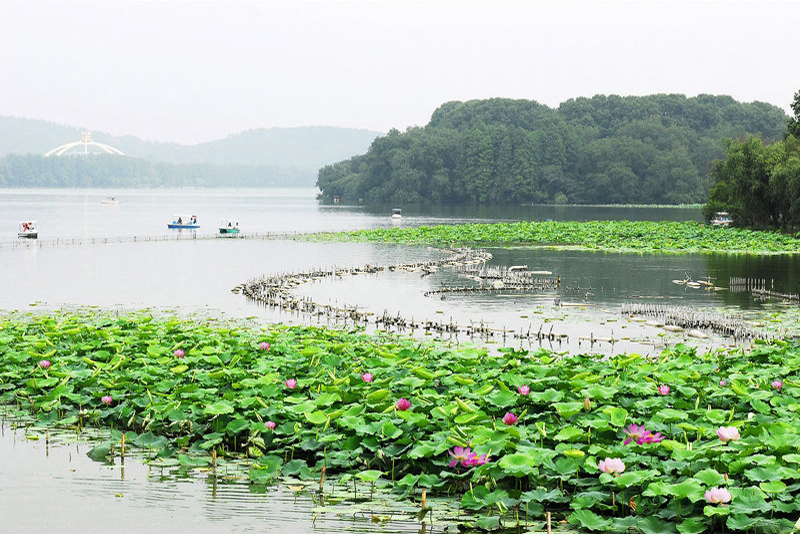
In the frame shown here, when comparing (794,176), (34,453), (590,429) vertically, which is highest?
(794,176)

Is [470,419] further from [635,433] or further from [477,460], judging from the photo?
[635,433]

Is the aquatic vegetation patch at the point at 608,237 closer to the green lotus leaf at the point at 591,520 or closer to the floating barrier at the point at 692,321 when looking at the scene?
the floating barrier at the point at 692,321

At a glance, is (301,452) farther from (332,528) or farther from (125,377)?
(125,377)

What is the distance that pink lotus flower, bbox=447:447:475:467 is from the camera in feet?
28.1

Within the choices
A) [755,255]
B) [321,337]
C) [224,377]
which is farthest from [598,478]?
[755,255]

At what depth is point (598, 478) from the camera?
8.32 m

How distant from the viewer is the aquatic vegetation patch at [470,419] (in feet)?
26.3

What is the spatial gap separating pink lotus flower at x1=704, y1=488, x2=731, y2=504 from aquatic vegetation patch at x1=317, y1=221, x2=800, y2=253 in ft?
137

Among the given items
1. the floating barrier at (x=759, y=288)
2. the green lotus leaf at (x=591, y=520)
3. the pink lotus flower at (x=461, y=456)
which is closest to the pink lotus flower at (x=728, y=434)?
the green lotus leaf at (x=591, y=520)

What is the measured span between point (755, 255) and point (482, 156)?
99084 millimetres

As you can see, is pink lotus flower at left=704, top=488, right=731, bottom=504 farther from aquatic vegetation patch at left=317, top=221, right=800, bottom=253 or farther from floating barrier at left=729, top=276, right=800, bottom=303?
aquatic vegetation patch at left=317, top=221, right=800, bottom=253

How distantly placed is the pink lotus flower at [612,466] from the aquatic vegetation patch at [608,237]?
41.4 metres

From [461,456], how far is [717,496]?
236 cm

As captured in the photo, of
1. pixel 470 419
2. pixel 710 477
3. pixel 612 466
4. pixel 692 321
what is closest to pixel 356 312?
pixel 692 321
